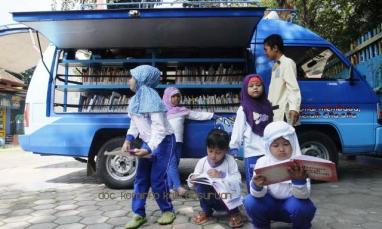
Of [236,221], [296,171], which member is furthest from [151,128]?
[296,171]

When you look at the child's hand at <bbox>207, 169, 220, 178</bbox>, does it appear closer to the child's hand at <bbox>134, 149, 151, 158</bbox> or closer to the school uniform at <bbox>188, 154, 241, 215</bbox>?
the school uniform at <bbox>188, 154, 241, 215</bbox>

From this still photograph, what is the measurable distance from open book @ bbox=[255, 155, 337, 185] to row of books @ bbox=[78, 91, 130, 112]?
352 cm

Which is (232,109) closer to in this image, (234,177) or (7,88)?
(234,177)

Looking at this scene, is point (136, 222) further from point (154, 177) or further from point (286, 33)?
point (286, 33)

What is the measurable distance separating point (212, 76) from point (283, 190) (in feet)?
9.94

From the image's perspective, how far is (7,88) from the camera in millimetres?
18359

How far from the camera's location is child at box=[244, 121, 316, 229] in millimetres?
2969

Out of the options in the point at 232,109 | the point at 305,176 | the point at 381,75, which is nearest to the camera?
the point at 305,176

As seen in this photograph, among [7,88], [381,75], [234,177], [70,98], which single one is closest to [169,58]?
[70,98]

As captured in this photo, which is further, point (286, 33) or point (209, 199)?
point (286, 33)

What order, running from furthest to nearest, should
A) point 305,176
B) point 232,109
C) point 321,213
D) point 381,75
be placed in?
1. point 381,75
2. point 232,109
3. point 321,213
4. point 305,176

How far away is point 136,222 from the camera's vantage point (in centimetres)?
384

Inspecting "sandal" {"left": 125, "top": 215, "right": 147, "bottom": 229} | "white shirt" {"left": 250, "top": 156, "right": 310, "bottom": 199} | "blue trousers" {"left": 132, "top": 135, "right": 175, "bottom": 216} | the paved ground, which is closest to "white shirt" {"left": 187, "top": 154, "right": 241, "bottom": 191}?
"blue trousers" {"left": 132, "top": 135, "right": 175, "bottom": 216}

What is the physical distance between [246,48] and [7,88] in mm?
15399
